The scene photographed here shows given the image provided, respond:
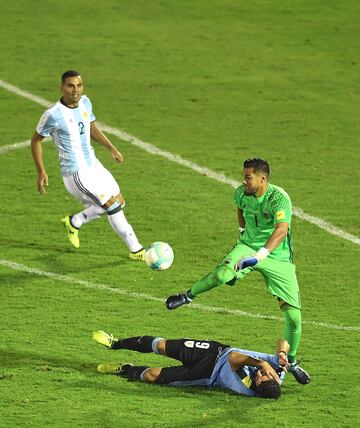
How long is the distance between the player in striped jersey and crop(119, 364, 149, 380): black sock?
133 inches

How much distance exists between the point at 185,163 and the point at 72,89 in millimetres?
4857

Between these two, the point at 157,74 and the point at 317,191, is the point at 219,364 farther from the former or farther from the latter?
the point at 157,74

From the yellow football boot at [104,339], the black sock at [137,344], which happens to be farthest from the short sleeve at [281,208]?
the yellow football boot at [104,339]

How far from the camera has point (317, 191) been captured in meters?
19.3

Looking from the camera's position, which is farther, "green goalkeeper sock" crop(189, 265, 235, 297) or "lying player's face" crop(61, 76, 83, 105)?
"lying player's face" crop(61, 76, 83, 105)

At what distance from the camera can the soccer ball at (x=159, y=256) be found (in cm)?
1507

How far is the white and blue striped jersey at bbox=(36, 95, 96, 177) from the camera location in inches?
621

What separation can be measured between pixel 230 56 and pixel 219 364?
1349 cm

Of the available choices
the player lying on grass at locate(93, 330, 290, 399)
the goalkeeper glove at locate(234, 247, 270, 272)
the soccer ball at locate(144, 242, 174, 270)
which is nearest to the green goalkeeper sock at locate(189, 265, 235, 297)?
the goalkeeper glove at locate(234, 247, 270, 272)

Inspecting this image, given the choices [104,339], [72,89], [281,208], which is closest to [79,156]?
[72,89]

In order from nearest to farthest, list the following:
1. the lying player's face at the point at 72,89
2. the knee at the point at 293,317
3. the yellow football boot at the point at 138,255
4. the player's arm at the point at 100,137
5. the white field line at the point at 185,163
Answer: the knee at the point at 293,317 < the lying player's face at the point at 72,89 < the player's arm at the point at 100,137 < the yellow football boot at the point at 138,255 < the white field line at the point at 185,163

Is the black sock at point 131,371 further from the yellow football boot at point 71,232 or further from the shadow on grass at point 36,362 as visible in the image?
the yellow football boot at point 71,232

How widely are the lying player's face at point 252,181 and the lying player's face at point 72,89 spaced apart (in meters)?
3.31

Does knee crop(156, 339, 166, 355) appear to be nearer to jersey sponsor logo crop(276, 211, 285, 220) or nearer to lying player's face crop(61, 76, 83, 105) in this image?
jersey sponsor logo crop(276, 211, 285, 220)
